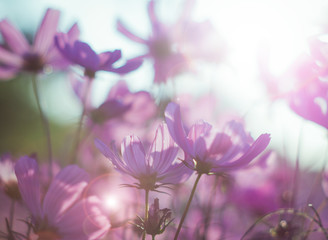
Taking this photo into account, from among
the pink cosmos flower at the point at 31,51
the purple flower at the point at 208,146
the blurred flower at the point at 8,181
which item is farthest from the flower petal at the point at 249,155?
the pink cosmos flower at the point at 31,51

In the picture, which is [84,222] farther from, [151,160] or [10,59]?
[10,59]

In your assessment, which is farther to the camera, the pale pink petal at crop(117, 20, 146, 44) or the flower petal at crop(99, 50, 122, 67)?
the pale pink petal at crop(117, 20, 146, 44)

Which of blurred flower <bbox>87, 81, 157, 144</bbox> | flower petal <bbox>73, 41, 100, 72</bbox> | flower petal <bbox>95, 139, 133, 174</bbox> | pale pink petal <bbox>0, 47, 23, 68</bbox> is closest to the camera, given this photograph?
flower petal <bbox>95, 139, 133, 174</bbox>

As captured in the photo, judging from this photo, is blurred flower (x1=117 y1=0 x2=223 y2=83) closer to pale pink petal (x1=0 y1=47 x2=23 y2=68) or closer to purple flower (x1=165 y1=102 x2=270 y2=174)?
pale pink petal (x1=0 y1=47 x2=23 y2=68)

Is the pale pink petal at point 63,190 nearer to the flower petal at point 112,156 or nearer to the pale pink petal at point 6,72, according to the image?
the flower petal at point 112,156

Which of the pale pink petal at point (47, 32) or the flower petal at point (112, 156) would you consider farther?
the pale pink petal at point (47, 32)

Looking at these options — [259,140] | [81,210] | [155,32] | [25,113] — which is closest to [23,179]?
[81,210]

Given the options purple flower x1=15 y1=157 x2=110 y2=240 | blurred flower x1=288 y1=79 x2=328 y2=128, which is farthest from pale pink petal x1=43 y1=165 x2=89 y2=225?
blurred flower x1=288 y1=79 x2=328 y2=128

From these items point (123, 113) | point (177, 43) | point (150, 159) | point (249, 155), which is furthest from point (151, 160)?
point (177, 43)
